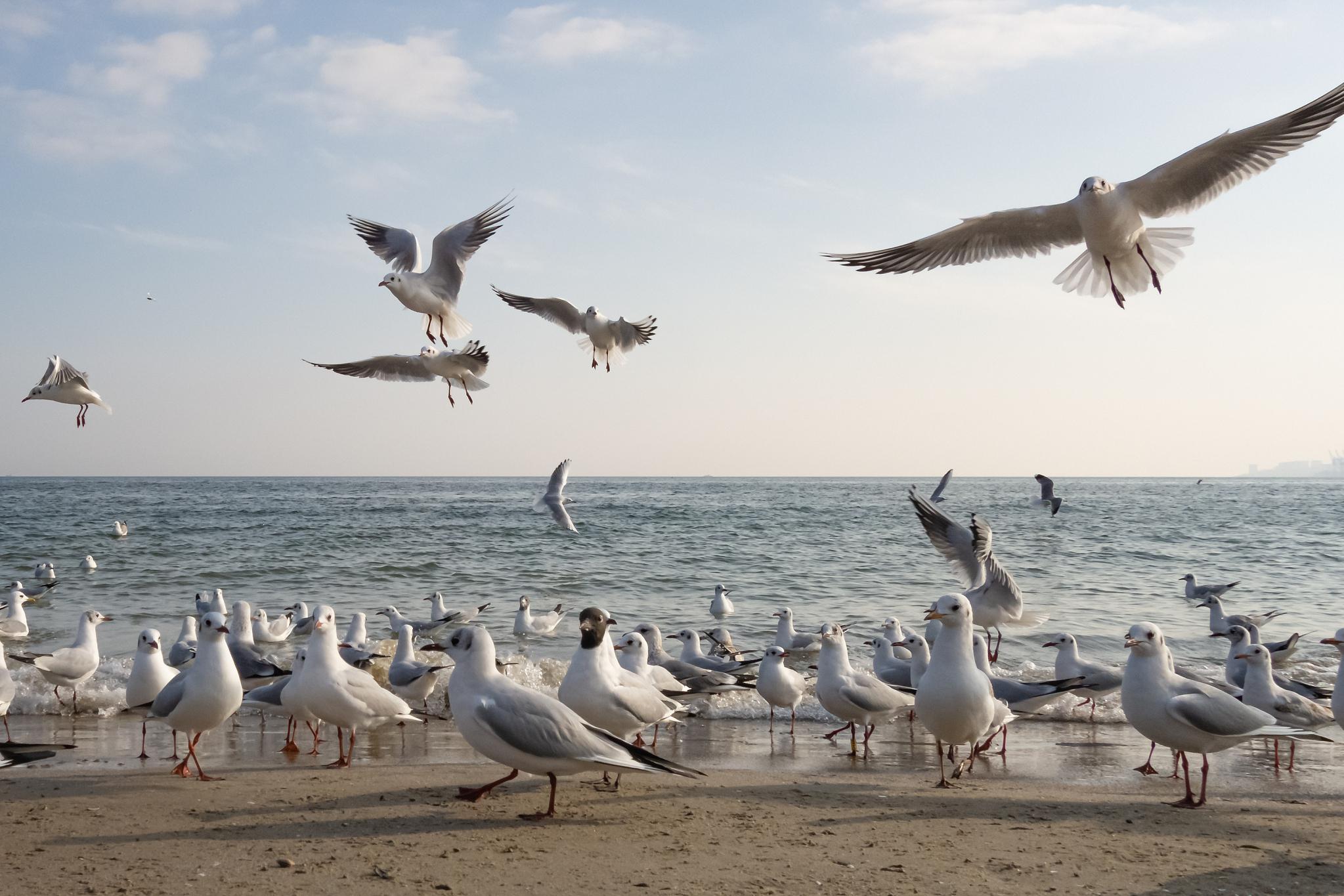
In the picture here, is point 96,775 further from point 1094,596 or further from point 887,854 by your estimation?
point 1094,596

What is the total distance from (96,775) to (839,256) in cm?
598

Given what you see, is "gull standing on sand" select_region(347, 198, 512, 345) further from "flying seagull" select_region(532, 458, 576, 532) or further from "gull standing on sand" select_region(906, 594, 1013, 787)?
"flying seagull" select_region(532, 458, 576, 532)

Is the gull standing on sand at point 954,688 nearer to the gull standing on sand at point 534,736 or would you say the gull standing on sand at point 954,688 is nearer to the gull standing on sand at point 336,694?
the gull standing on sand at point 534,736

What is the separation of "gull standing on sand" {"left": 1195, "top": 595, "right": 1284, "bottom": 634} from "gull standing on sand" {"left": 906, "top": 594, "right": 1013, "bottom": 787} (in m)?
7.09

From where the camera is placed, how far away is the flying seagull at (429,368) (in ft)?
31.7

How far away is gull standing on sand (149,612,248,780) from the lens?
20.1 feet

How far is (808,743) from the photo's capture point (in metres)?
7.67

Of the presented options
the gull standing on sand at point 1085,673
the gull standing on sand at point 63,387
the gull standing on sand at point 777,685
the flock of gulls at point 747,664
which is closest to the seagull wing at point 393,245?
the flock of gulls at point 747,664

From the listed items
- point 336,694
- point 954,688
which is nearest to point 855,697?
point 954,688

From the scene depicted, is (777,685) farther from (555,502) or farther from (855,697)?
(555,502)

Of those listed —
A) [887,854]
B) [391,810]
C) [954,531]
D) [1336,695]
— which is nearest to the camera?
[887,854]

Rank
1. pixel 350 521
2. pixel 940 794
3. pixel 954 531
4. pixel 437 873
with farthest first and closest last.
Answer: pixel 350 521 → pixel 954 531 → pixel 940 794 → pixel 437 873

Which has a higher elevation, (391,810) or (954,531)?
(954,531)

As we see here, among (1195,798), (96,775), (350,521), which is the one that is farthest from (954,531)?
(350,521)
